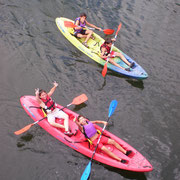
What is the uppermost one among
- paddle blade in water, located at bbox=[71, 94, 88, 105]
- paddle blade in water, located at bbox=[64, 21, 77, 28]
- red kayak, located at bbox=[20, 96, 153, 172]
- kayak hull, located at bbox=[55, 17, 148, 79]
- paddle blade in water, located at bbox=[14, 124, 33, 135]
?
paddle blade in water, located at bbox=[64, 21, 77, 28]

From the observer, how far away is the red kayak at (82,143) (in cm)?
493

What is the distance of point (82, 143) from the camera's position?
5398 millimetres

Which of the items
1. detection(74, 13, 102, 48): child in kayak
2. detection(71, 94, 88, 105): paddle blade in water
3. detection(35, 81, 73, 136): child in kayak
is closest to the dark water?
detection(71, 94, 88, 105): paddle blade in water

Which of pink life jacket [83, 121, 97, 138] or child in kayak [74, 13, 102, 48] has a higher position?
→ child in kayak [74, 13, 102, 48]

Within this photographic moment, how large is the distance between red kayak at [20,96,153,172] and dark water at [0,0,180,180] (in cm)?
34

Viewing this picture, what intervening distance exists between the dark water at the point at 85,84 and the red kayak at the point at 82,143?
338 millimetres

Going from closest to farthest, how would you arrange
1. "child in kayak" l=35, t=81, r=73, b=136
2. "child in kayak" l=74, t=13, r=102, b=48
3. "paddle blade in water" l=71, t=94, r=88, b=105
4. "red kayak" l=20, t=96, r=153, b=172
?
1. "red kayak" l=20, t=96, r=153, b=172
2. "child in kayak" l=35, t=81, r=73, b=136
3. "paddle blade in water" l=71, t=94, r=88, b=105
4. "child in kayak" l=74, t=13, r=102, b=48

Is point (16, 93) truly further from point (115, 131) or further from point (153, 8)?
point (153, 8)

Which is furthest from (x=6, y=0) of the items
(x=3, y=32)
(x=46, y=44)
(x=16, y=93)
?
Answer: (x=16, y=93)

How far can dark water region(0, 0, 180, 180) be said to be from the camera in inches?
212

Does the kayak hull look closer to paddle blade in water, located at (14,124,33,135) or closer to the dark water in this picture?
the dark water

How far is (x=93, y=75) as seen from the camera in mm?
7902

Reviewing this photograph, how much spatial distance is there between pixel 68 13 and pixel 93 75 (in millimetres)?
4917

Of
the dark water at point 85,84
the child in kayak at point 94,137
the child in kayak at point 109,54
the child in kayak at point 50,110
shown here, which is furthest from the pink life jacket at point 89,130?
the child in kayak at point 109,54
